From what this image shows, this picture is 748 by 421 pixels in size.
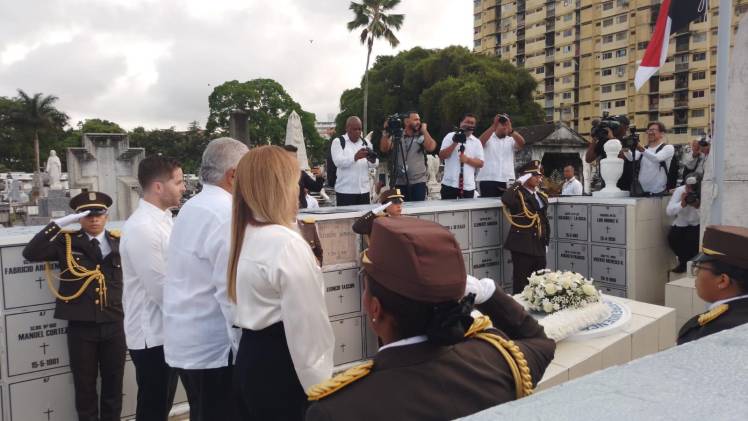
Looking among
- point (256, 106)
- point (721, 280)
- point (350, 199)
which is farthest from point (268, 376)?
point (256, 106)

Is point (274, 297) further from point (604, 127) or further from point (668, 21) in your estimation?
point (604, 127)

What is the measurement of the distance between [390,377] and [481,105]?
108 ft

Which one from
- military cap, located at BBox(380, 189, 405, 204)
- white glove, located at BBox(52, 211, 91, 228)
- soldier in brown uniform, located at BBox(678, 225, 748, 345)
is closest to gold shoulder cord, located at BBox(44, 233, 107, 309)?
white glove, located at BBox(52, 211, 91, 228)

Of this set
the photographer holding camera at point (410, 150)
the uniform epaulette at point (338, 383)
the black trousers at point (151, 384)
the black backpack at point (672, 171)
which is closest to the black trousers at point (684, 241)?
the black backpack at point (672, 171)

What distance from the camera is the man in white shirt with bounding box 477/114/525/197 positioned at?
764cm

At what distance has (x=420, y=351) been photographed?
1510mm

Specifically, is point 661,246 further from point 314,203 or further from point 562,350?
point 314,203

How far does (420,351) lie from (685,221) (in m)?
6.91

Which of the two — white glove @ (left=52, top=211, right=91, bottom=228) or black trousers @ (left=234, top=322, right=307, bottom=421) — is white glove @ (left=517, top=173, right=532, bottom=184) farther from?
black trousers @ (left=234, top=322, right=307, bottom=421)

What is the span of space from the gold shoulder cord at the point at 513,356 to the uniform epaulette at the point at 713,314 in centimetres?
156

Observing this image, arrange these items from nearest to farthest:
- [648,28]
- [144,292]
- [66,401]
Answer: [144,292] → [66,401] → [648,28]

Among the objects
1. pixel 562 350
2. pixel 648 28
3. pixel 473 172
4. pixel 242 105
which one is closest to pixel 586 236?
pixel 473 172

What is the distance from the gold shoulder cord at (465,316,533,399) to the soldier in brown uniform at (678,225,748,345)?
1.55 metres

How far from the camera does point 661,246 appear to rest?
736 centimetres
